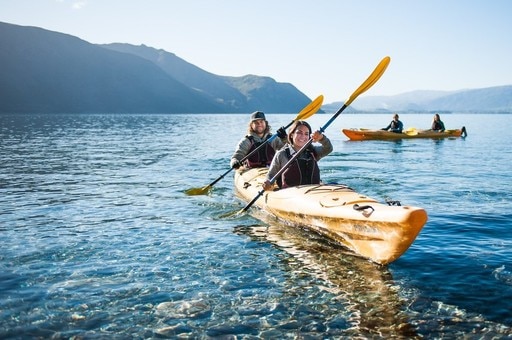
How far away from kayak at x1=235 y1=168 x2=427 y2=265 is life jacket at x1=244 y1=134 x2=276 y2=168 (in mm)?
3028

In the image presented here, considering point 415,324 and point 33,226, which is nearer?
point 415,324

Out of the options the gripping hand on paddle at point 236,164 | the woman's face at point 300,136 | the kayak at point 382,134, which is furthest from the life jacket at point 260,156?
the kayak at point 382,134

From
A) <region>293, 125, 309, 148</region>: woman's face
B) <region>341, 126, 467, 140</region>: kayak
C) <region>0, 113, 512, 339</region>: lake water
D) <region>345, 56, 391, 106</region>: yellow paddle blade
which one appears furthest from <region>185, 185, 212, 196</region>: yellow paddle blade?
<region>341, 126, 467, 140</region>: kayak

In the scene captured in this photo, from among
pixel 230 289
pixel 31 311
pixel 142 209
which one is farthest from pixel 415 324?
pixel 142 209

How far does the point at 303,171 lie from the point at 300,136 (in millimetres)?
848

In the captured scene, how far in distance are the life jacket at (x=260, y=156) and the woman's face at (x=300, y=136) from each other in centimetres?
384

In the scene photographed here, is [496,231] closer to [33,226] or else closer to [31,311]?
[31,311]

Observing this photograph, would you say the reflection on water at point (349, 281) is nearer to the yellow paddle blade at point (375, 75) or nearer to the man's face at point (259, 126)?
the yellow paddle blade at point (375, 75)

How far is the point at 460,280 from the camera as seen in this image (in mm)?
6336

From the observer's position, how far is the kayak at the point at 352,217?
598cm

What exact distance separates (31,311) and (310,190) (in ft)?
16.9

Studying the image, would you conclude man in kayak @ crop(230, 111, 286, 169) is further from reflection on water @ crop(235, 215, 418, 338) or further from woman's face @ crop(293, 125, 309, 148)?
reflection on water @ crop(235, 215, 418, 338)

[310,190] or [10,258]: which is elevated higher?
[310,190]

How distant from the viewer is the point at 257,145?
516 inches
